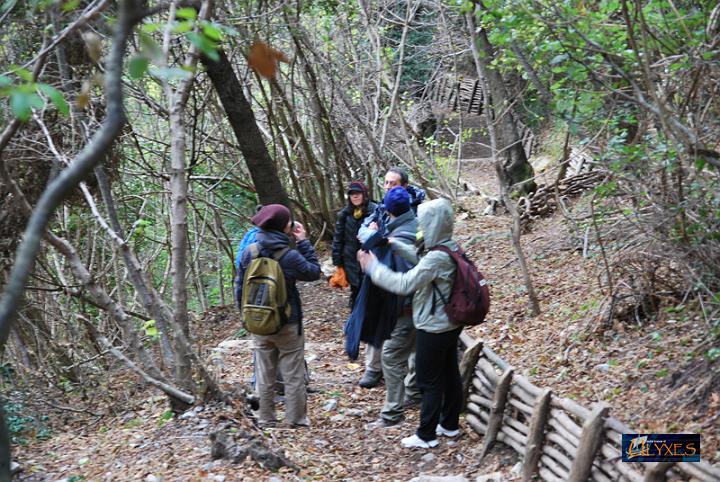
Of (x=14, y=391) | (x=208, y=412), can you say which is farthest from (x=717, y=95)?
(x=14, y=391)

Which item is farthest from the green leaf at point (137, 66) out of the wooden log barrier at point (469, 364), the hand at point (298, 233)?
the wooden log barrier at point (469, 364)

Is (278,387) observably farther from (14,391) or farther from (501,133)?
(501,133)

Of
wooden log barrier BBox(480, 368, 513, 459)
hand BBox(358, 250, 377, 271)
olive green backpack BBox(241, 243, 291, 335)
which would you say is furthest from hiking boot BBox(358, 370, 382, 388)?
hand BBox(358, 250, 377, 271)

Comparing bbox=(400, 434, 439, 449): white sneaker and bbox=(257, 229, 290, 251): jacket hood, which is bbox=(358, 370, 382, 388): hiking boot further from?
bbox=(257, 229, 290, 251): jacket hood

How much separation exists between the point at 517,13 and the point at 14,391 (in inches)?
278

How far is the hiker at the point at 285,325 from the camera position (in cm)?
583

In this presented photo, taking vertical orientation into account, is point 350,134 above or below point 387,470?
above

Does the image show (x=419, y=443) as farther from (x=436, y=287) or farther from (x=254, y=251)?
(x=254, y=251)

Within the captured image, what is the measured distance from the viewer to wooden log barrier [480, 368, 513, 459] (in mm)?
5508

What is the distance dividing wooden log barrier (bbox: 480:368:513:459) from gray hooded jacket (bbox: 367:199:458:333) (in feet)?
2.14

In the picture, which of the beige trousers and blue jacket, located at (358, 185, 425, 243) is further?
blue jacket, located at (358, 185, 425, 243)

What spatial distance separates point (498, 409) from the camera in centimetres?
551

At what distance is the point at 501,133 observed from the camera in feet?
48.9

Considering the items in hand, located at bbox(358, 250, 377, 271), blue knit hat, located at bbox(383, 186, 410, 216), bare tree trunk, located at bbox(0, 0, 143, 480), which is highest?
bare tree trunk, located at bbox(0, 0, 143, 480)
